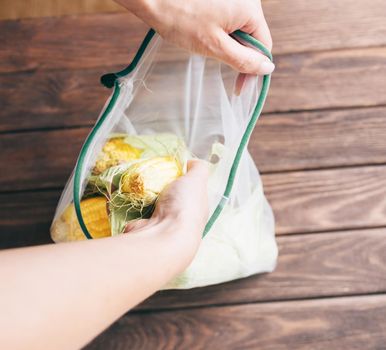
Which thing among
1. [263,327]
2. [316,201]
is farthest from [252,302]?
[316,201]

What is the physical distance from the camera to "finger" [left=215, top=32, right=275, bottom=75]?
0.55m

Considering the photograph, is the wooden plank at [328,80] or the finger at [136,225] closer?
the finger at [136,225]

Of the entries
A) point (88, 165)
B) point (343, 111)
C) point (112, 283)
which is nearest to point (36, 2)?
point (88, 165)

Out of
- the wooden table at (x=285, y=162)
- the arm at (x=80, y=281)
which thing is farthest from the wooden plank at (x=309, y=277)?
the arm at (x=80, y=281)

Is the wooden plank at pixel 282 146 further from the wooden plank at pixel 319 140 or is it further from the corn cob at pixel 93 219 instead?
the corn cob at pixel 93 219

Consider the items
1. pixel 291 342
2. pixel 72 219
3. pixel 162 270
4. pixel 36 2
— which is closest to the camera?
pixel 162 270

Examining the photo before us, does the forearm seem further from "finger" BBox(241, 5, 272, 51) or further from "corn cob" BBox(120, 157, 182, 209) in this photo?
"finger" BBox(241, 5, 272, 51)

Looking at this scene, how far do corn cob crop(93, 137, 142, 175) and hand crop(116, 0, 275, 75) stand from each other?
0.16 m

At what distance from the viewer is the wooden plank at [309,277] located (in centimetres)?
80

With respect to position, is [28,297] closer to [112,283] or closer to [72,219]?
[112,283]

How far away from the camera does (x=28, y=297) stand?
1.09 ft

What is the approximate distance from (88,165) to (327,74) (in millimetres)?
459

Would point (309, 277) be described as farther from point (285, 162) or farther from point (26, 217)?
point (26, 217)

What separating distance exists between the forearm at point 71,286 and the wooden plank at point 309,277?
37cm
